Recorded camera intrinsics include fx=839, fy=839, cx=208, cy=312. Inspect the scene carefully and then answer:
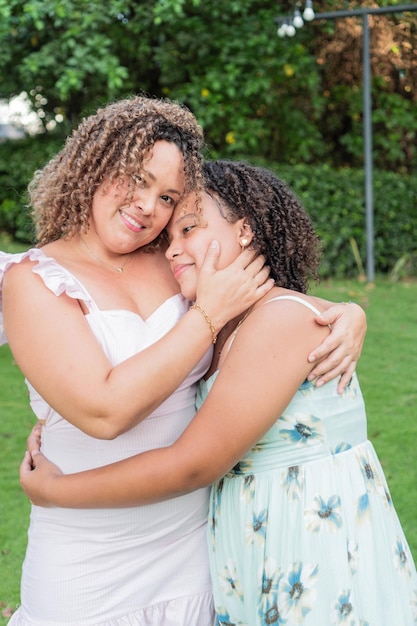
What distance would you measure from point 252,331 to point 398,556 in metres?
0.75

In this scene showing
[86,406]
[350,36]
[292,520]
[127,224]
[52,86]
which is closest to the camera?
[86,406]

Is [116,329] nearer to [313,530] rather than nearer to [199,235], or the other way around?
[199,235]

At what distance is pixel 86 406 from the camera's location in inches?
78.5

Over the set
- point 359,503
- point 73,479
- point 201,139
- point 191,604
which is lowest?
point 191,604

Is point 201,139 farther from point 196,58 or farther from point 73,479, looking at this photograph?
point 196,58

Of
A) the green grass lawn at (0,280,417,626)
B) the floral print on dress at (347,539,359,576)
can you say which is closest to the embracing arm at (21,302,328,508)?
the floral print on dress at (347,539,359,576)

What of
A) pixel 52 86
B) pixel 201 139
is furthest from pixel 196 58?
pixel 201 139

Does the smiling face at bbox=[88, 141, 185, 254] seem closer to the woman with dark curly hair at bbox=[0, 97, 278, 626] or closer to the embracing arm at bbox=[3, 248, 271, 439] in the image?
the woman with dark curly hair at bbox=[0, 97, 278, 626]

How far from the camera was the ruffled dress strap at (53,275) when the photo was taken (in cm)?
214

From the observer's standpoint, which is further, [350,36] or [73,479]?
[350,36]

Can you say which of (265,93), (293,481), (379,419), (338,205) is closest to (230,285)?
(293,481)

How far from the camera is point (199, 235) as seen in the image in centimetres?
240

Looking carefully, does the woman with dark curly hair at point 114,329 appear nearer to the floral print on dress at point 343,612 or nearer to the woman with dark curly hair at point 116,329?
the woman with dark curly hair at point 116,329

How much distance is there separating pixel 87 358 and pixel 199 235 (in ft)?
1.85
